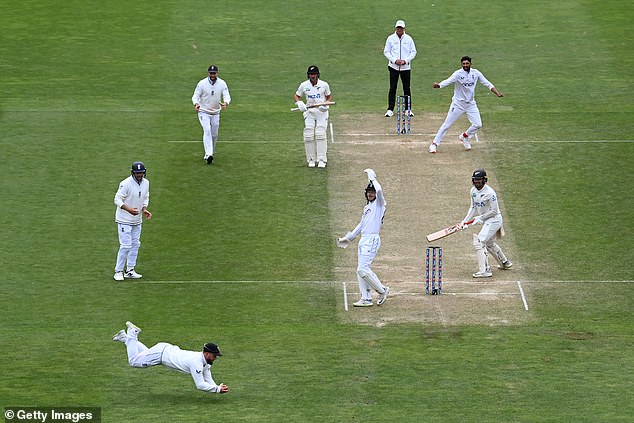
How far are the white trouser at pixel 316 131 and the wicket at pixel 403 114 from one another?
256 cm

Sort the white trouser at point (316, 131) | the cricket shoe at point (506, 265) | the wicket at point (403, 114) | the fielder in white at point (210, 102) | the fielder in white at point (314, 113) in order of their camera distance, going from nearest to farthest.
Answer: the cricket shoe at point (506, 265) → the fielder in white at point (314, 113) → the white trouser at point (316, 131) → the fielder in white at point (210, 102) → the wicket at point (403, 114)

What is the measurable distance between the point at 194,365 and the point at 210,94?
1181 cm

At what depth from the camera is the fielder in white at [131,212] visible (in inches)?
998

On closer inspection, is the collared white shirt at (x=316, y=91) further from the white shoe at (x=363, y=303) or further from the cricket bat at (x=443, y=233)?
the white shoe at (x=363, y=303)

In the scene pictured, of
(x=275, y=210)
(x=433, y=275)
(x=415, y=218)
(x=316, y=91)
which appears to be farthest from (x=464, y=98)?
(x=433, y=275)

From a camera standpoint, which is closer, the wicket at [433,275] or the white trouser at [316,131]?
the wicket at [433,275]

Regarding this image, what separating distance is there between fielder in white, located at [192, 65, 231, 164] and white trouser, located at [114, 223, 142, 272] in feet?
19.4

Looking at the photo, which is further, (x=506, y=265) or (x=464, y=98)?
(x=464, y=98)

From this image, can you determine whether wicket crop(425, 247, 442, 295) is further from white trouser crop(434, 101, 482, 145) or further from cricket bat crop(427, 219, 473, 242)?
white trouser crop(434, 101, 482, 145)

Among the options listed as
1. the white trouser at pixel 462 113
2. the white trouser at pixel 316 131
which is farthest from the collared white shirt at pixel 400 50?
the white trouser at pixel 316 131

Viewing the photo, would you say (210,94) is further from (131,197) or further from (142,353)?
(142,353)

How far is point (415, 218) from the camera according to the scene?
28.9m

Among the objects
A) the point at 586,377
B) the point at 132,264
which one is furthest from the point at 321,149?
the point at 586,377

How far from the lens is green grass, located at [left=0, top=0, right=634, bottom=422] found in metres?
21.6
